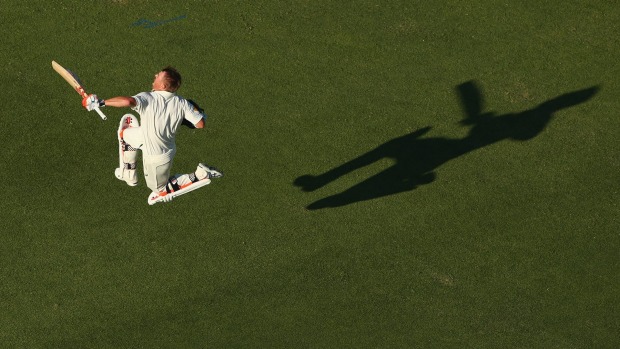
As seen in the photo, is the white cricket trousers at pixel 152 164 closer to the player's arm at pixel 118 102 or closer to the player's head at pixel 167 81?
the player's head at pixel 167 81

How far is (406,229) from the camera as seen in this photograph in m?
18.3

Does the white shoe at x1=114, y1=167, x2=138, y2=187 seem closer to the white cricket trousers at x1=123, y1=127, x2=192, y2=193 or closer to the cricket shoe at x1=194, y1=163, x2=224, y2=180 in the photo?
the white cricket trousers at x1=123, y1=127, x2=192, y2=193

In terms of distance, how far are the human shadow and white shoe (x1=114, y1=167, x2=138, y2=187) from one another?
308 cm

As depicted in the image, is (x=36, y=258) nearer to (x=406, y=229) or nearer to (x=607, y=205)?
(x=406, y=229)

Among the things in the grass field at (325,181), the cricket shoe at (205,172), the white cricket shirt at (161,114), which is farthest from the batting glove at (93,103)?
the grass field at (325,181)

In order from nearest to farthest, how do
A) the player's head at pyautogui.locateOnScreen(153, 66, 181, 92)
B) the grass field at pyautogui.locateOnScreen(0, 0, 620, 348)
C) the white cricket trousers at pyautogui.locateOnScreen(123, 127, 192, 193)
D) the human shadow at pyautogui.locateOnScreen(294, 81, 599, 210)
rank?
the player's head at pyautogui.locateOnScreen(153, 66, 181, 92), the white cricket trousers at pyautogui.locateOnScreen(123, 127, 192, 193), the grass field at pyautogui.locateOnScreen(0, 0, 620, 348), the human shadow at pyautogui.locateOnScreen(294, 81, 599, 210)

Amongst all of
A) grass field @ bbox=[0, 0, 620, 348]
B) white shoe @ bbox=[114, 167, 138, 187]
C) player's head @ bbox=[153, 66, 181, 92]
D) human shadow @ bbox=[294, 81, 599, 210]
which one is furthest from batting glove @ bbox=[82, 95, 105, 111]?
human shadow @ bbox=[294, 81, 599, 210]

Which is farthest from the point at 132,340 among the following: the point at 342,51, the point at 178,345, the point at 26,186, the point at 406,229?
the point at 342,51

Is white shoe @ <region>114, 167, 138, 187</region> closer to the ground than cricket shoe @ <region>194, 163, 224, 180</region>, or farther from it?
farther from it

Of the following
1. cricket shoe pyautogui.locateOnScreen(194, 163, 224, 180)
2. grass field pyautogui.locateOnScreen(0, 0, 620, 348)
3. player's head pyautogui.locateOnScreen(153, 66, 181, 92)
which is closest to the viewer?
player's head pyautogui.locateOnScreen(153, 66, 181, 92)

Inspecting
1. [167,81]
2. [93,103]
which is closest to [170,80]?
[167,81]

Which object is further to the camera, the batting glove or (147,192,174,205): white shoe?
(147,192,174,205): white shoe

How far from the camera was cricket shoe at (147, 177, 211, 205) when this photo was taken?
17.4 m

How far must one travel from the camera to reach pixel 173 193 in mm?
17531
